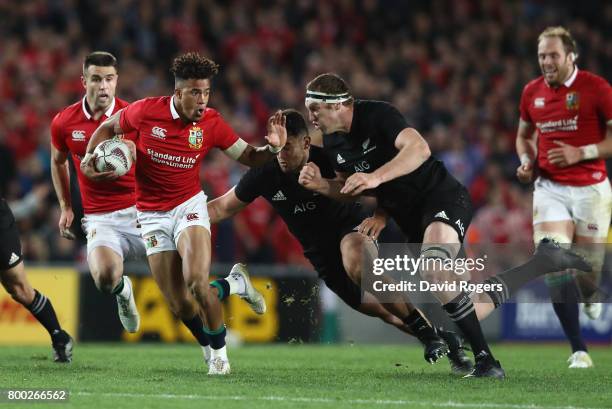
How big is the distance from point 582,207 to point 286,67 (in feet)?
31.8

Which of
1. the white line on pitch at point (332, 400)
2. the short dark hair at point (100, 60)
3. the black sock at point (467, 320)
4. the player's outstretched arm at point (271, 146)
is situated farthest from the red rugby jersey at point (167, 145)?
the black sock at point (467, 320)

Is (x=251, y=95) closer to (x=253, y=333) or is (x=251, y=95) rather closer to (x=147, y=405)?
(x=253, y=333)

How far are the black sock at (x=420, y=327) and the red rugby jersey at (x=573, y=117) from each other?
6.30 ft

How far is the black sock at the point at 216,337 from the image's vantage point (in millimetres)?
8352

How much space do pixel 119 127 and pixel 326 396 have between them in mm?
2897

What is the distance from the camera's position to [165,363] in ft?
31.8

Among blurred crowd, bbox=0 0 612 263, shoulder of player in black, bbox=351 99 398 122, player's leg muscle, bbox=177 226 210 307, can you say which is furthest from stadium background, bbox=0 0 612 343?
shoulder of player in black, bbox=351 99 398 122

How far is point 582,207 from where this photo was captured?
9883mm

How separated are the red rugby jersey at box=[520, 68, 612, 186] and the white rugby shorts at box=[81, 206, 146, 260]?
370 centimetres

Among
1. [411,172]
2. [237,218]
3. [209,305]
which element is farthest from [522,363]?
[237,218]

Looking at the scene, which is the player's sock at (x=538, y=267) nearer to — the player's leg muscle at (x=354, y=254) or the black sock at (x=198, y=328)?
the player's leg muscle at (x=354, y=254)

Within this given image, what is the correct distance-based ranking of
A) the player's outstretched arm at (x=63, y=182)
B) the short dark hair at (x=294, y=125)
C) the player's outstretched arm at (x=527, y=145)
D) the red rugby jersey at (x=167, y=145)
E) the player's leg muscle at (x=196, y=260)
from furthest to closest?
the player's outstretched arm at (x=527, y=145), the player's outstretched arm at (x=63, y=182), the short dark hair at (x=294, y=125), the red rugby jersey at (x=167, y=145), the player's leg muscle at (x=196, y=260)

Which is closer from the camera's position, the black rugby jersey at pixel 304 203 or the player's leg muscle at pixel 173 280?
the player's leg muscle at pixel 173 280
